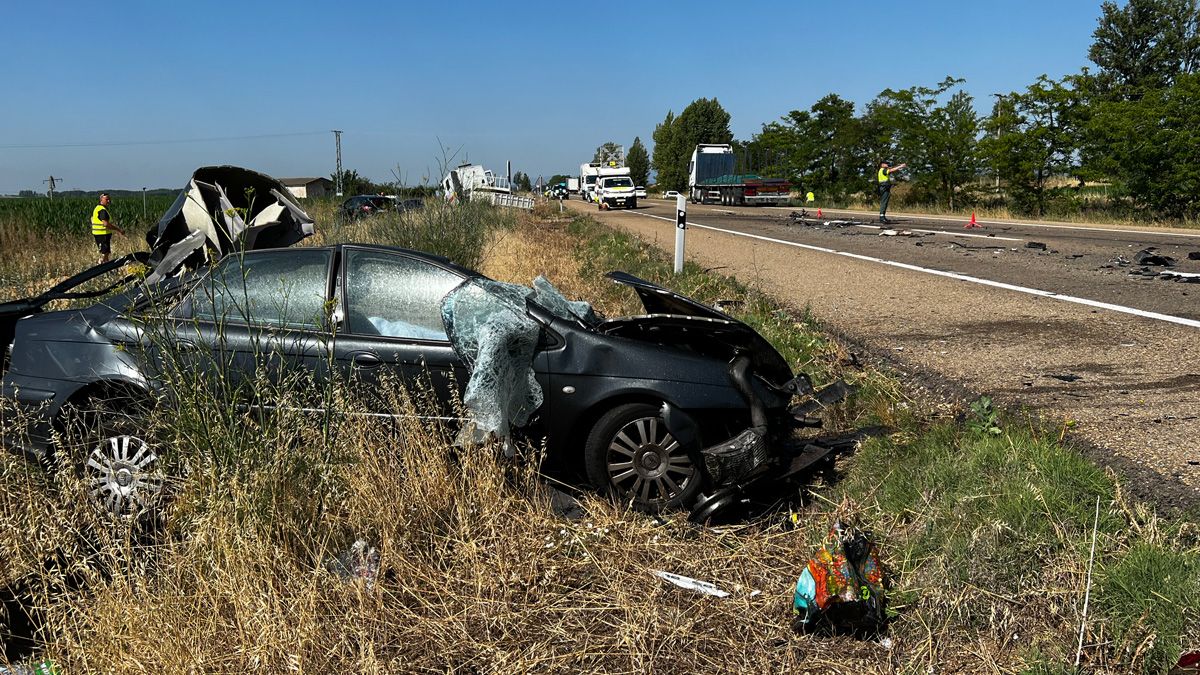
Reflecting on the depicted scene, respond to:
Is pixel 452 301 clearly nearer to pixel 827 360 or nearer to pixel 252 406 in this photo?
pixel 252 406

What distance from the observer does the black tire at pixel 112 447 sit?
4.23 meters

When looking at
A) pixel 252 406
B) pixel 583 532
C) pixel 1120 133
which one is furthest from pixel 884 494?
pixel 1120 133

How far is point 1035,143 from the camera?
28.8m

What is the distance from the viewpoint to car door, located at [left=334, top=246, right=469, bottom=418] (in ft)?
15.5

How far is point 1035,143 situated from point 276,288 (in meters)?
29.3

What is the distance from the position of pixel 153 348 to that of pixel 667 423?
2550 millimetres

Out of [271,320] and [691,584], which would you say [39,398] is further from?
[691,584]

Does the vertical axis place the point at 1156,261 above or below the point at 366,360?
above

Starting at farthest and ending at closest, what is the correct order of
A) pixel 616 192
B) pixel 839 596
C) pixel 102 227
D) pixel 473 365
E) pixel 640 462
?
pixel 616 192, pixel 102 227, pixel 473 365, pixel 640 462, pixel 839 596

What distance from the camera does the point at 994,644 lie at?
318 centimetres

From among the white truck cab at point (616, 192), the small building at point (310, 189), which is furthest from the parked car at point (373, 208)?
the white truck cab at point (616, 192)

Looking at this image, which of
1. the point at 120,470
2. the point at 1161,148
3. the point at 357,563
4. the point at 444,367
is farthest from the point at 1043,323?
the point at 1161,148

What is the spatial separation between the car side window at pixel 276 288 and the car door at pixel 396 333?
16 centimetres

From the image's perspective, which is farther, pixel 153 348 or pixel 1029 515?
pixel 153 348
